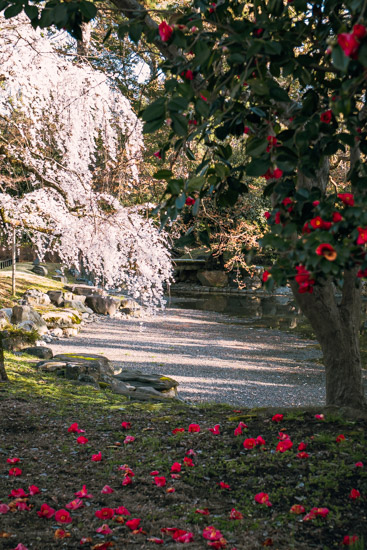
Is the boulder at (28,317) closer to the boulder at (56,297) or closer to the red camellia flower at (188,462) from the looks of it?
the boulder at (56,297)

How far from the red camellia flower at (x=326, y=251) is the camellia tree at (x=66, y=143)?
5.76 meters

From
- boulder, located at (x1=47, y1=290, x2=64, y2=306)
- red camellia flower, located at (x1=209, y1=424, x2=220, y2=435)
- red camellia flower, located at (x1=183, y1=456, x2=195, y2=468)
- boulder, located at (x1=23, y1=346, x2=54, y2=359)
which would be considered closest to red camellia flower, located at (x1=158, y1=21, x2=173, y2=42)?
red camellia flower, located at (x1=183, y1=456, x2=195, y2=468)

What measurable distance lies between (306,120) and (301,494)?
2118mm

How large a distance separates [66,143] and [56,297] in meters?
9.32

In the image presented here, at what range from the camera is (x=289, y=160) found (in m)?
1.88

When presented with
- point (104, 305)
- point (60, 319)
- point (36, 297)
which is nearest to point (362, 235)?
point (60, 319)

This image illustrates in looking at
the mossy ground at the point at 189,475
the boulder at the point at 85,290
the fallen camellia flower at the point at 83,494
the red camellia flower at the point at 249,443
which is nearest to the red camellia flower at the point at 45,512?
the mossy ground at the point at 189,475

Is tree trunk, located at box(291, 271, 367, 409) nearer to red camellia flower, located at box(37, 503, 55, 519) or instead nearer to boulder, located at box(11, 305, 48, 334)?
red camellia flower, located at box(37, 503, 55, 519)

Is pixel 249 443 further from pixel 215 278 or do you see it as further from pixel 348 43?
pixel 215 278

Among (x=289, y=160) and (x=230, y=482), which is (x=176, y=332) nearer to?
(x=230, y=482)

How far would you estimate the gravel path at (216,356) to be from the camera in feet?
29.0

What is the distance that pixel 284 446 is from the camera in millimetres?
3576

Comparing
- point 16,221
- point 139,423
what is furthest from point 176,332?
point 139,423

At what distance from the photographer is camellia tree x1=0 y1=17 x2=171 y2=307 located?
707cm
